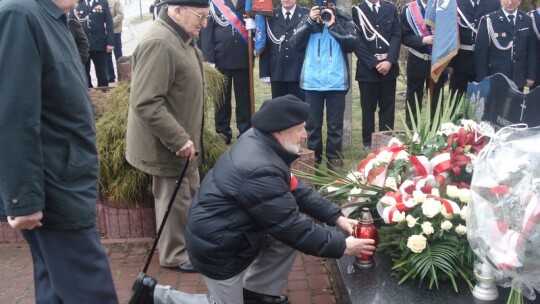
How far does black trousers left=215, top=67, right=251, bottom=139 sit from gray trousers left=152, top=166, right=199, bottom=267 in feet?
8.61

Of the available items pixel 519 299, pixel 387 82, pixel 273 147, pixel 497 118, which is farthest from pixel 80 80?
pixel 387 82

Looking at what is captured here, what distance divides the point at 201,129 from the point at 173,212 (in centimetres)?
59

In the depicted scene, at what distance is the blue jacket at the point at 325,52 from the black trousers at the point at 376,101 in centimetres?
74

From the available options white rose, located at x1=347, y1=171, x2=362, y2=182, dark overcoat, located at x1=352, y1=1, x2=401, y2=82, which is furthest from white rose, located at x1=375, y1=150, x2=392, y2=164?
dark overcoat, located at x1=352, y1=1, x2=401, y2=82

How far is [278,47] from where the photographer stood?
616 cm

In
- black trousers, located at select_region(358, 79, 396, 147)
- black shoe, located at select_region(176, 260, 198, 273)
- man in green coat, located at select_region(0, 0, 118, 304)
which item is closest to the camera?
man in green coat, located at select_region(0, 0, 118, 304)

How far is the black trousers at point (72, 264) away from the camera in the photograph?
2.49 metres

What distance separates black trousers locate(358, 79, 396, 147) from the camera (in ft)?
21.0

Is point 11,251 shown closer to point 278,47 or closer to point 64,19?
point 64,19

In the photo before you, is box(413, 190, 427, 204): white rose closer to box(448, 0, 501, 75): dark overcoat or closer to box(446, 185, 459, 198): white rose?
box(446, 185, 459, 198): white rose

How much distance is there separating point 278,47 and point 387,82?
4.05 feet

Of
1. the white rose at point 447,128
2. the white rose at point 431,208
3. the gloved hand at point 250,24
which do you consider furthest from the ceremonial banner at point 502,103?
the gloved hand at point 250,24

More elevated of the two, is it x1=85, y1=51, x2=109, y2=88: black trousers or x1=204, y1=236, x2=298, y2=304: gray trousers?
x1=85, y1=51, x2=109, y2=88: black trousers

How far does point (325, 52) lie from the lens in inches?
224
